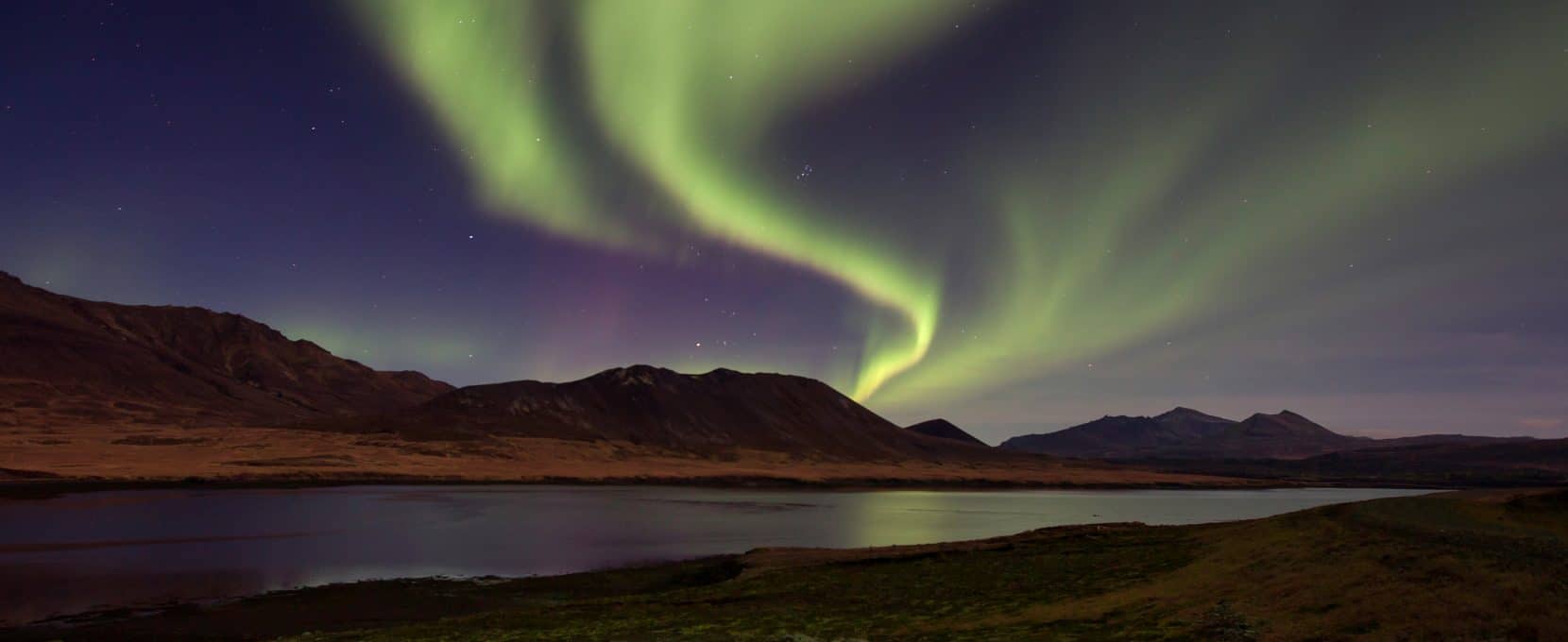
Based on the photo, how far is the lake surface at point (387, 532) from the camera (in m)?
46.0

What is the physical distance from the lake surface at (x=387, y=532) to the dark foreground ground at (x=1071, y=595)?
27.4 feet

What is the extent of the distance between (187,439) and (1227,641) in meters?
226

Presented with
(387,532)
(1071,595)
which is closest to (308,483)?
(387,532)

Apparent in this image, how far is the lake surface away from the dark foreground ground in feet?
27.4

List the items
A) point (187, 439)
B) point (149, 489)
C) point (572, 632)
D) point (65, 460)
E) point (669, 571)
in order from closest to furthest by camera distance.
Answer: point (572, 632) < point (669, 571) < point (149, 489) < point (65, 460) < point (187, 439)

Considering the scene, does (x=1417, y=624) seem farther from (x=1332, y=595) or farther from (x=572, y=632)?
(x=572, y=632)

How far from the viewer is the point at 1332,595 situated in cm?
2131

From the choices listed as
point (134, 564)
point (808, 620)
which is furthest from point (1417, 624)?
point (134, 564)

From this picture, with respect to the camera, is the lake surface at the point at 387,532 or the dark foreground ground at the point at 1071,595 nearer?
the dark foreground ground at the point at 1071,595

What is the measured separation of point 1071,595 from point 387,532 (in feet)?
211

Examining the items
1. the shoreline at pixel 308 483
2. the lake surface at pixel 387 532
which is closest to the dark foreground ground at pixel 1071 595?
the lake surface at pixel 387 532

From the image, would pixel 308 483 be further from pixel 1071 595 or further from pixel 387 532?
pixel 1071 595

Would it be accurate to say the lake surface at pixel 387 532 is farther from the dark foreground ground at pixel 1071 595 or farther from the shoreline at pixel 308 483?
the dark foreground ground at pixel 1071 595

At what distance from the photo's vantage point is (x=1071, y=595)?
30.8 m
